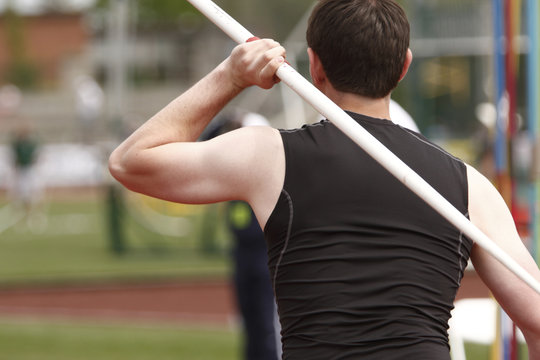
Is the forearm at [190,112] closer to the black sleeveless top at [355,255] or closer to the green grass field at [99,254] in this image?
the black sleeveless top at [355,255]

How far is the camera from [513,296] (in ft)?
6.96

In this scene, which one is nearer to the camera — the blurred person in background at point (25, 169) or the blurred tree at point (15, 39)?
the blurred person in background at point (25, 169)

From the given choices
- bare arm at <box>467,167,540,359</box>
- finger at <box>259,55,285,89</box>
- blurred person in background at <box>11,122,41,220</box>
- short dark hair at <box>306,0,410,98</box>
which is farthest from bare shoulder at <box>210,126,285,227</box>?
blurred person in background at <box>11,122,41,220</box>

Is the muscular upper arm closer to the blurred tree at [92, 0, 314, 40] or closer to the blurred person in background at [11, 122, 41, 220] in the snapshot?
the blurred person in background at [11, 122, 41, 220]

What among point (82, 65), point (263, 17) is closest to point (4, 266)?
point (263, 17)

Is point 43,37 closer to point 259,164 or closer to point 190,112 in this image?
point 190,112

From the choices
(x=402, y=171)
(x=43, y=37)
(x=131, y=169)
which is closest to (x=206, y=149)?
(x=131, y=169)

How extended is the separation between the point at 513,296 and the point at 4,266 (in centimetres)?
1196

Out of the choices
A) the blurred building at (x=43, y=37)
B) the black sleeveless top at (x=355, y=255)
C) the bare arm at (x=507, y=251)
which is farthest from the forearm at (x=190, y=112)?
the blurred building at (x=43, y=37)

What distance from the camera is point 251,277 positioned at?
18.0 ft

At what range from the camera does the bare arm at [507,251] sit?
2105mm

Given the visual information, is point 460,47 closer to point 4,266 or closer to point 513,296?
point 4,266

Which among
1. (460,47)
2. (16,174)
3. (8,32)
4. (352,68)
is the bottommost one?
(352,68)

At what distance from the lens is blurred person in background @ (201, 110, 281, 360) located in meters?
5.47
